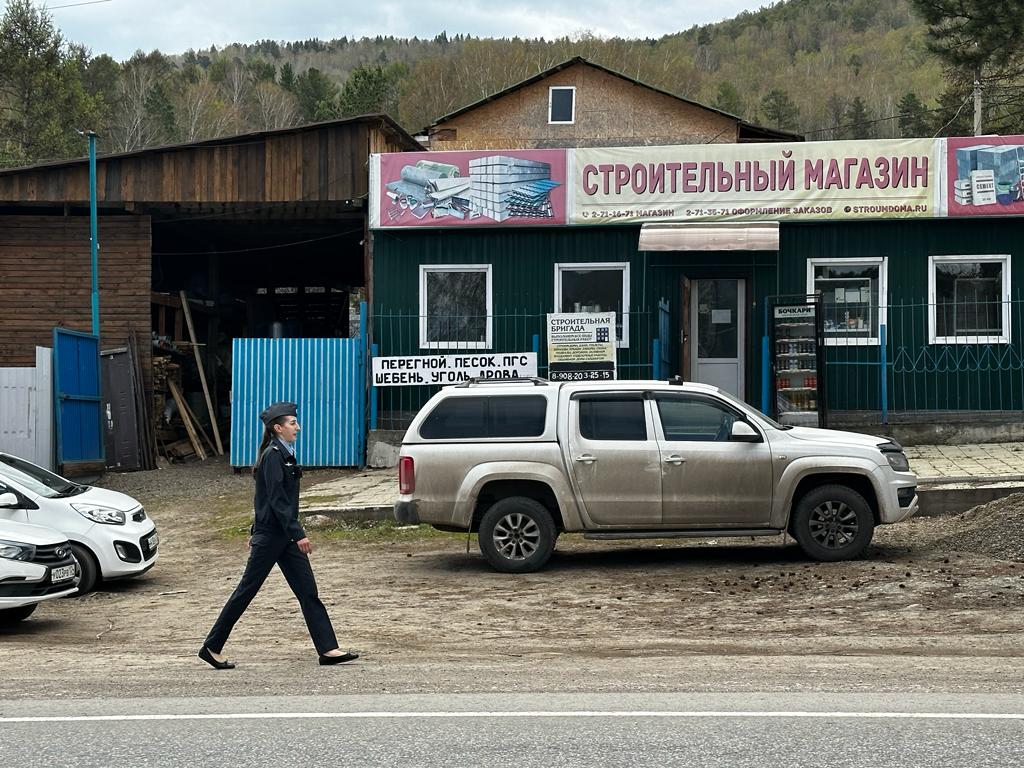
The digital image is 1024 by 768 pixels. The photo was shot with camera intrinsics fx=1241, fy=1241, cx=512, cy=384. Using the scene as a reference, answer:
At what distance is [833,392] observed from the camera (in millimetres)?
19594

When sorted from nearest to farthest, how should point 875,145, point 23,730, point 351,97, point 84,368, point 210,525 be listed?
point 23,730 < point 210,525 < point 875,145 < point 84,368 < point 351,97

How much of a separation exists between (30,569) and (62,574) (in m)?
0.35

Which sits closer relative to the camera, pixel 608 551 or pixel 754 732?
pixel 754 732

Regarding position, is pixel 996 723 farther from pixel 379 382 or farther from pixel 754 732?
pixel 379 382

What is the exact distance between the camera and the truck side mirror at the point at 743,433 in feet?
39.7

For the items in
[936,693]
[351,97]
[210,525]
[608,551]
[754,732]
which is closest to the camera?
[754,732]

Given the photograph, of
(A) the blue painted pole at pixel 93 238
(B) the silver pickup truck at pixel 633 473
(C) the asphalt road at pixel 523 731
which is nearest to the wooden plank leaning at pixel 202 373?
(A) the blue painted pole at pixel 93 238

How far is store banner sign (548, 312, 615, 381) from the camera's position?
19609mm

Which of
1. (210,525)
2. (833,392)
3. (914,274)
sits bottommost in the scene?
(210,525)

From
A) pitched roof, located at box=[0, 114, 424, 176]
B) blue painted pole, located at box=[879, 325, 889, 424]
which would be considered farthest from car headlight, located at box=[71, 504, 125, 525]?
blue painted pole, located at box=[879, 325, 889, 424]

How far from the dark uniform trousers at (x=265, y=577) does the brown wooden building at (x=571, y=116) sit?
33.0 metres

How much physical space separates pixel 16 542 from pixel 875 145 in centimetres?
1416

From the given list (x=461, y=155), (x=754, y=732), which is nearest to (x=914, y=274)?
(x=461, y=155)

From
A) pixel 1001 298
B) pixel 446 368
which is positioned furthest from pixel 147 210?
pixel 1001 298
